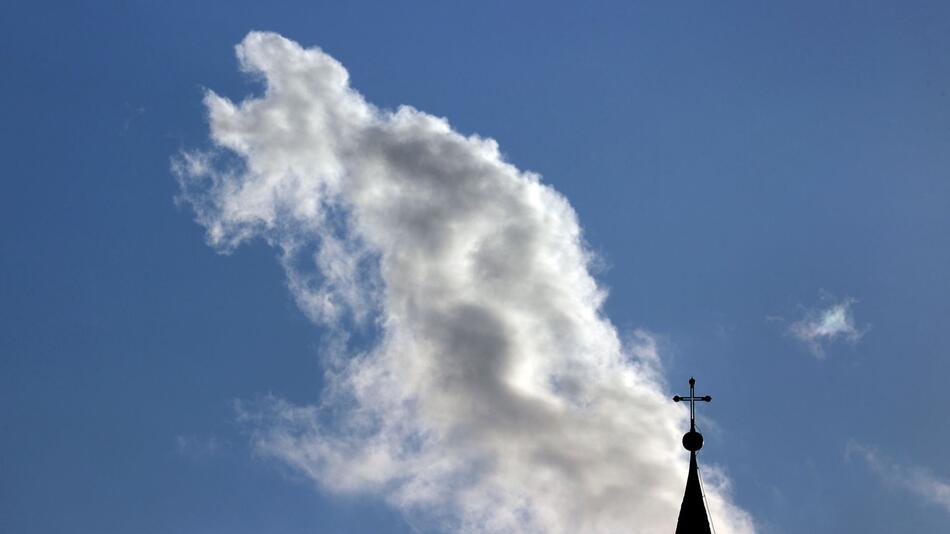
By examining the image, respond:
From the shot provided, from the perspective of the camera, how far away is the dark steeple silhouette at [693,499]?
87938 millimetres

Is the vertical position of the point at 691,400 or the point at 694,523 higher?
the point at 691,400

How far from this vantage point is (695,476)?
3565 inches

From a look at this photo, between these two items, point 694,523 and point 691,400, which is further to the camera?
point 691,400

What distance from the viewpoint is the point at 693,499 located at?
8925 centimetres

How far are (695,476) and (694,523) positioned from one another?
329 centimetres

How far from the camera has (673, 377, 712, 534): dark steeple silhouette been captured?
8794cm

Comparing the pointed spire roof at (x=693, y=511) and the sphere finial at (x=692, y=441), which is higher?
the sphere finial at (x=692, y=441)

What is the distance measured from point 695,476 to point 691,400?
4877 millimetres

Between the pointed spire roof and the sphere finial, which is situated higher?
the sphere finial

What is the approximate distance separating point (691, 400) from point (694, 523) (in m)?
8.13

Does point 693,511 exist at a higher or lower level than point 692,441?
lower

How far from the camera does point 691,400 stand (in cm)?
9381
